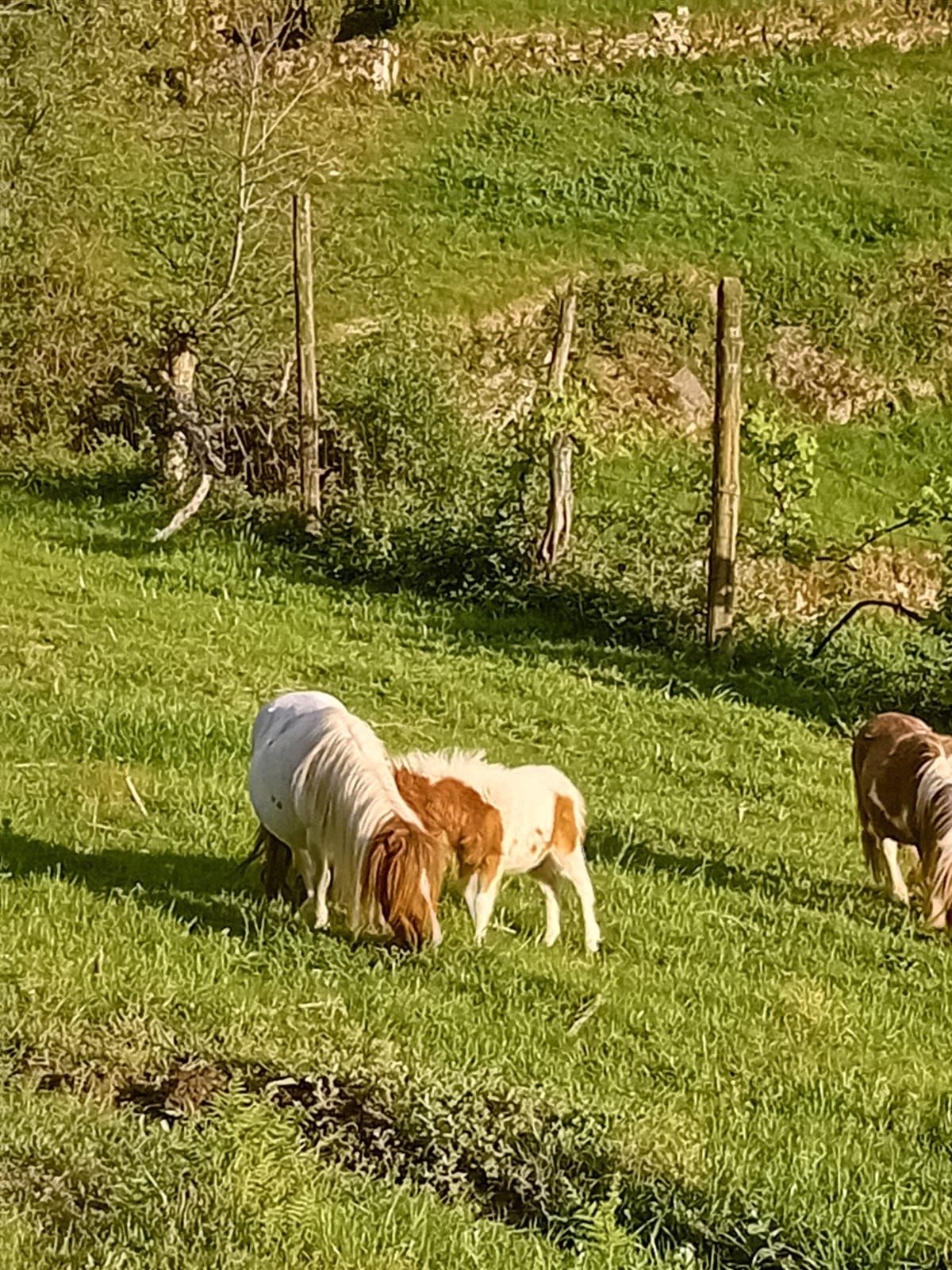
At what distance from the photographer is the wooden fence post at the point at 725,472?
50.2 ft

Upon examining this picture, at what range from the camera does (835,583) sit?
20297mm

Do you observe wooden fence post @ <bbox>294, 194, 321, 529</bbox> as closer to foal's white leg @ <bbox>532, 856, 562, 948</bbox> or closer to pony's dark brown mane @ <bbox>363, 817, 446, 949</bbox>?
foal's white leg @ <bbox>532, 856, 562, 948</bbox>

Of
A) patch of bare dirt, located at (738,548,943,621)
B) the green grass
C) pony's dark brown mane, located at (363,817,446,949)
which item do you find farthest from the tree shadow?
the green grass

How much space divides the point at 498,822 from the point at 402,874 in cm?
66

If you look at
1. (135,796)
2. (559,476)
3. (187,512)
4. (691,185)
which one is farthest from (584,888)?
(691,185)

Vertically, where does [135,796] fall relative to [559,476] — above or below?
below

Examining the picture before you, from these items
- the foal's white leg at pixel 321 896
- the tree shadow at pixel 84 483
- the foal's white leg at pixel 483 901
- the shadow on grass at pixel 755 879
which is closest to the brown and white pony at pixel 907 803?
the shadow on grass at pixel 755 879

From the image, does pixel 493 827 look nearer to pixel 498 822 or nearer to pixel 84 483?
pixel 498 822

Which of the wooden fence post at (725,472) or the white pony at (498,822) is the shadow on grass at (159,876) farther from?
the wooden fence post at (725,472)

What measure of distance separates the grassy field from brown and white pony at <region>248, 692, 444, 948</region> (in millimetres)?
228

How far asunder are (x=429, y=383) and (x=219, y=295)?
13.5 ft

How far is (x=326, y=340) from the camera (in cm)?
2369

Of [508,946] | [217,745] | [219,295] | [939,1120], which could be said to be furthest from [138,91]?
[939,1120]

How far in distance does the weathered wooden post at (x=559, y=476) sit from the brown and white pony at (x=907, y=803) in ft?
22.7
